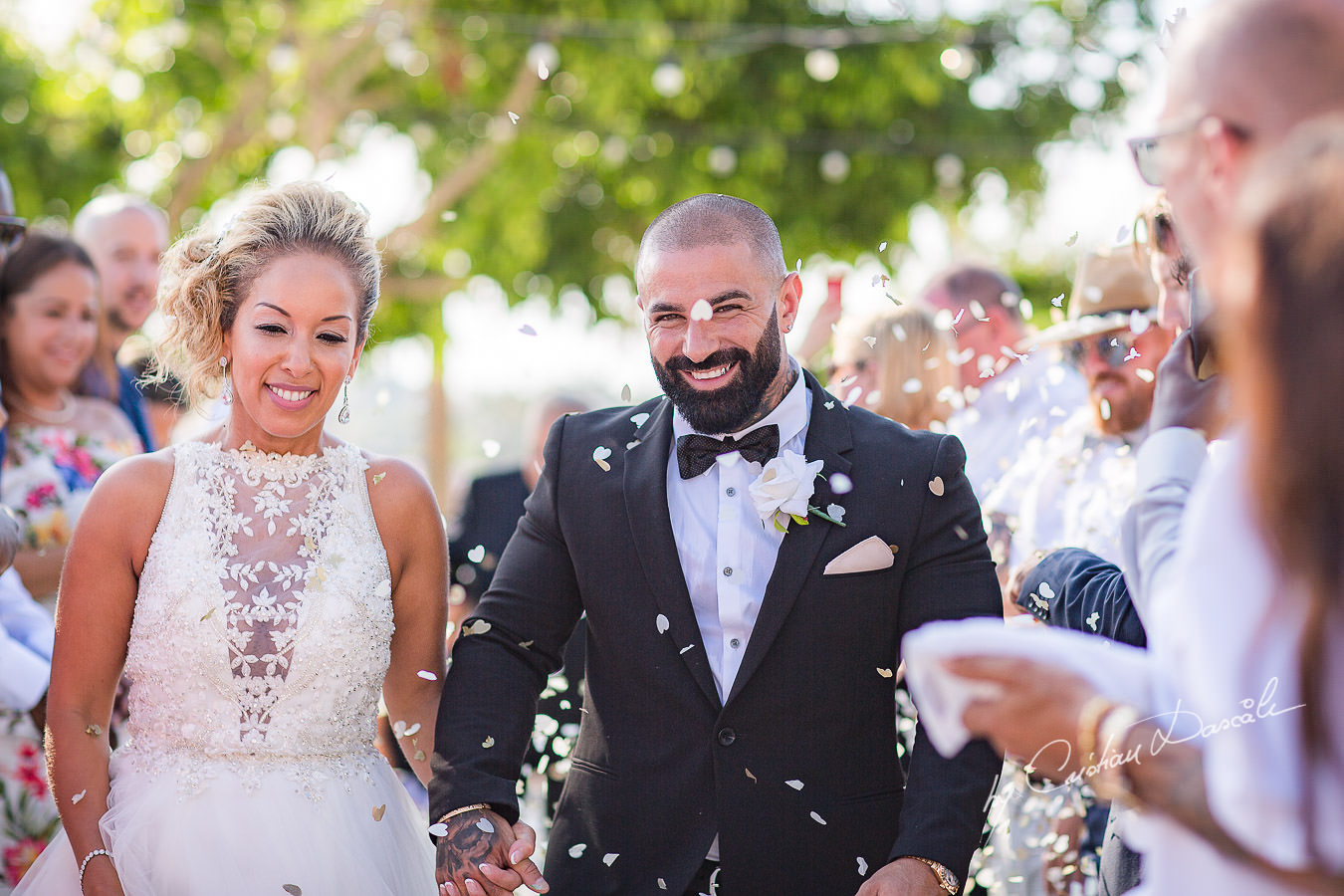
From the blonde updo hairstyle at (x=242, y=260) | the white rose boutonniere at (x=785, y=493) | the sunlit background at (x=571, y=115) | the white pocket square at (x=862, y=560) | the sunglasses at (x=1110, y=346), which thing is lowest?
the white pocket square at (x=862, y=560)

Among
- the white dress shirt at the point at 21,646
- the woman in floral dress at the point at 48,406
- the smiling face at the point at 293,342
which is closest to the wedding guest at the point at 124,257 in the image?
the woman in floral dress at the point at 48,406

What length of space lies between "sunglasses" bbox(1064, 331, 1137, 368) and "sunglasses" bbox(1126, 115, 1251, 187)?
1699 mm

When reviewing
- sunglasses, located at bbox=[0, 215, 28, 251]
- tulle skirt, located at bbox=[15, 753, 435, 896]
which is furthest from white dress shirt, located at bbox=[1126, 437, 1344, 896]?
sunglasses, located at bbox=[0, 215, 28, 251]

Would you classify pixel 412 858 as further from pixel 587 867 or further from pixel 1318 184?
pixel 1318 184

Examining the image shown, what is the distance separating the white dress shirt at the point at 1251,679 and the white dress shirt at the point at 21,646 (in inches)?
118

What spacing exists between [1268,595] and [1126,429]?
8.16ft

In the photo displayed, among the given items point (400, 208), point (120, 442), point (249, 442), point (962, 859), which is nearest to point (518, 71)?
point (400, 208)

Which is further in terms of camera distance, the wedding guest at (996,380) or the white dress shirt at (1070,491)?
the wedding guest at (996,380)

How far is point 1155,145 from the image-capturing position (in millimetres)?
1782

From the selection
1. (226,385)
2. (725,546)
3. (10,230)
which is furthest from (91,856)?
(10,230)

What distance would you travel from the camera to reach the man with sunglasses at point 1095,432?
3.64m

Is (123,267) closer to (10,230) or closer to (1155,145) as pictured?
(10,230)

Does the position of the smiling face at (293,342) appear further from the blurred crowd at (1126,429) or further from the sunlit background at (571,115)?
the sunlit background at (571,115)

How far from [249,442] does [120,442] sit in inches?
68.8
